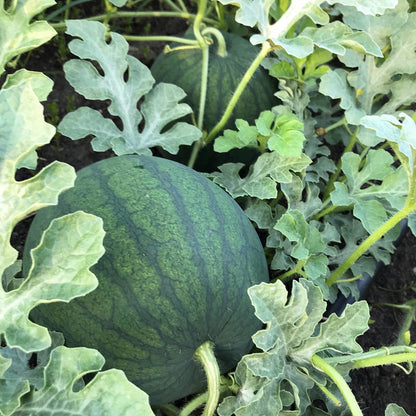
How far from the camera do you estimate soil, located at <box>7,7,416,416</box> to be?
193cm

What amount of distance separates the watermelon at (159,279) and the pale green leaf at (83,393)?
0.62 feet

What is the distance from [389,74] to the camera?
1.80 metres

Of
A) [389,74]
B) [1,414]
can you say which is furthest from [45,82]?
[389,74]

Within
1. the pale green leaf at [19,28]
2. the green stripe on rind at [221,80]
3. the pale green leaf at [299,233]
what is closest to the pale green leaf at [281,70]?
the green stripe on rind at [221,80]

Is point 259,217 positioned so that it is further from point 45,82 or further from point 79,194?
point 45,82

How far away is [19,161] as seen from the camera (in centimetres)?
103

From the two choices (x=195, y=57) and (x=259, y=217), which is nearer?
(x=259, y=217)

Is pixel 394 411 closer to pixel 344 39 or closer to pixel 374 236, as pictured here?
pixel 374 236

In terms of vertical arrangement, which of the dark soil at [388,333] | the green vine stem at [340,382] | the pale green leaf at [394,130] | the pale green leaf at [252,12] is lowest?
the dark soil at [388,333]

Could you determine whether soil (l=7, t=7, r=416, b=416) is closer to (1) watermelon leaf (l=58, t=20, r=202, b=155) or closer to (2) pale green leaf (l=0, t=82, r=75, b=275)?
(1) watermelon leaf (l=58, t=20, r=202, b=155)

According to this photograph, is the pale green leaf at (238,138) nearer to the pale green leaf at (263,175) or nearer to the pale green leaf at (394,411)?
the pale green leaf at (263,175)

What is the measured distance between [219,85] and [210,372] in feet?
3.18

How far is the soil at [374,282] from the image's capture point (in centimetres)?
193

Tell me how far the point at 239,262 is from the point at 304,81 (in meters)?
0.72
